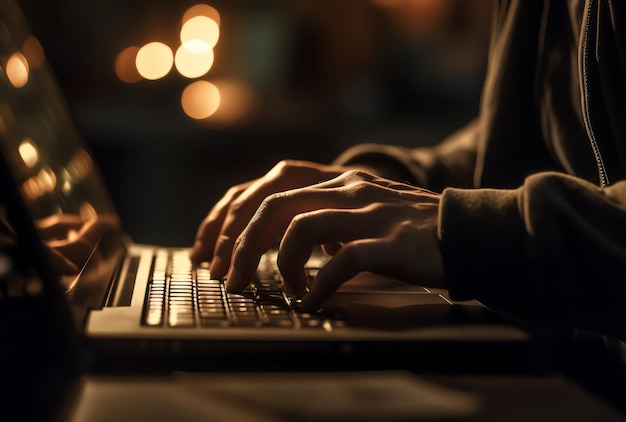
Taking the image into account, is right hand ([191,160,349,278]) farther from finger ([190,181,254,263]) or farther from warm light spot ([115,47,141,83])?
warm light spot ([115,47,141,83])

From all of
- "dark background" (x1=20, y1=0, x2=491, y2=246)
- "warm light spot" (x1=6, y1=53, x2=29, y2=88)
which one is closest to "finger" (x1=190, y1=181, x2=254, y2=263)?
"warm light spot" (x1=6, y1=53, x2=29, y2=88)

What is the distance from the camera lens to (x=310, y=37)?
2611 millimetres

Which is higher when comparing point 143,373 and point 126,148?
point 143,373

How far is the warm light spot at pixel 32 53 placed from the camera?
34.8 inches

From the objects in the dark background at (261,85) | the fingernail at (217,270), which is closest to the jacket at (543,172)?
the fingernail at (217,270)

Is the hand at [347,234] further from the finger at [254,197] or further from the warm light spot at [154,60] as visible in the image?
the warm light spot at [154,60]

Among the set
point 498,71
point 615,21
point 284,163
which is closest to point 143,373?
point 284,163

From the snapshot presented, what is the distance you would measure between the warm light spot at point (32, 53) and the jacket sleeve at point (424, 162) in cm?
39

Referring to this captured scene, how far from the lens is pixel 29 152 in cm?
67

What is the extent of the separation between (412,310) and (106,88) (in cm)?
218

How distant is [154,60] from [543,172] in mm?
2245

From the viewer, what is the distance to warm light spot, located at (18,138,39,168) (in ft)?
2.07

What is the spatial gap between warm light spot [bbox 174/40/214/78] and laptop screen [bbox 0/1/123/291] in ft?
5.22

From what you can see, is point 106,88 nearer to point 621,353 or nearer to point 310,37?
point 310,37
